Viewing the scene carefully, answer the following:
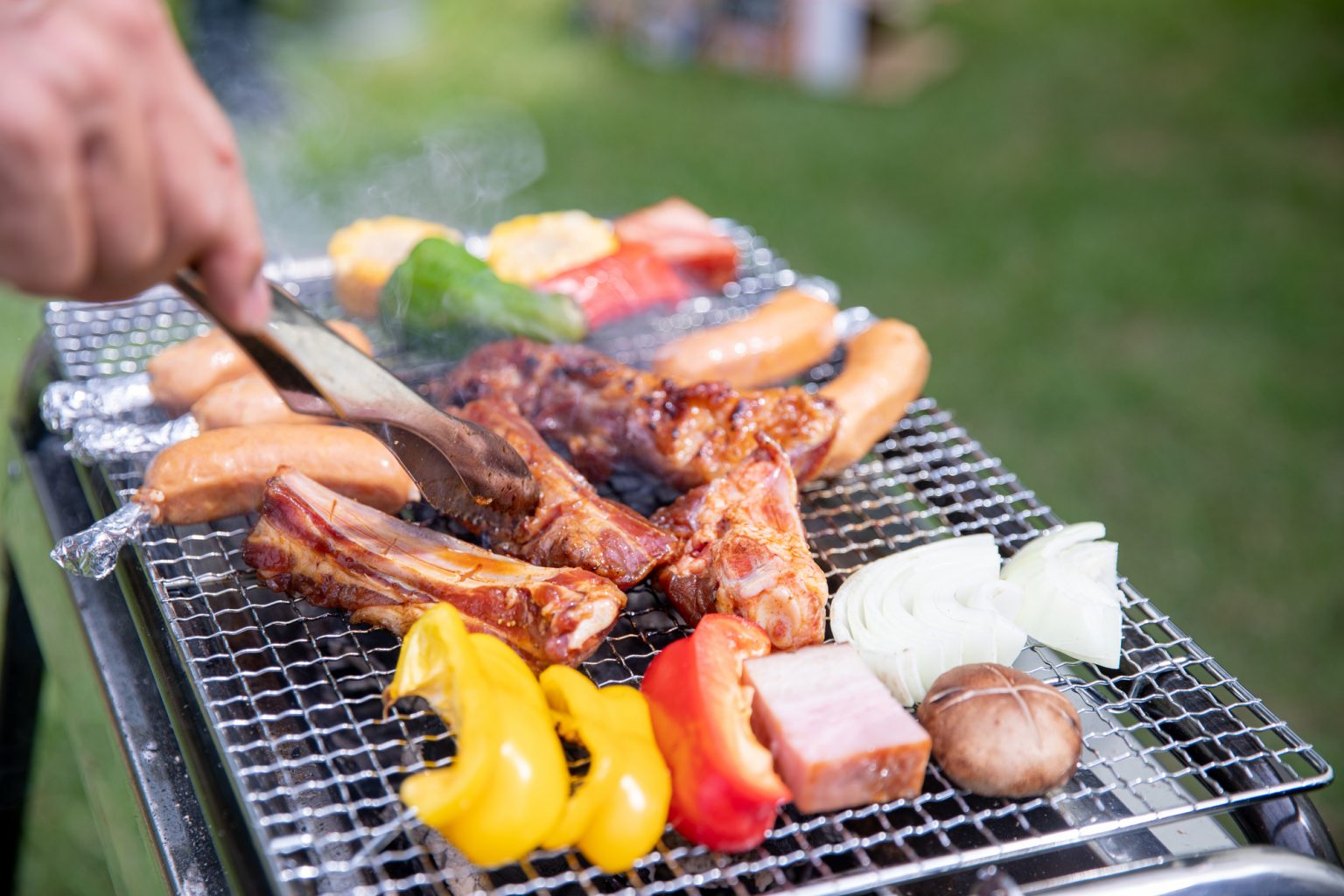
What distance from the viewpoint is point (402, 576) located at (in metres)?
2.62

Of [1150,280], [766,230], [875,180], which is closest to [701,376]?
[766,230]

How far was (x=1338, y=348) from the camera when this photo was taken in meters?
7.82

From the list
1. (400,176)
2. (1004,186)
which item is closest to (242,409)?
(400,176)

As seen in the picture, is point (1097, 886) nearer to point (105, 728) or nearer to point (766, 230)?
point (105, 728)

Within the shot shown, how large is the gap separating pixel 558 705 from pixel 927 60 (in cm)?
1044

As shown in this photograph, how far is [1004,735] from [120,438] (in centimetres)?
234

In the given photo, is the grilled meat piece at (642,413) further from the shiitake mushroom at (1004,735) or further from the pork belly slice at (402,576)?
the shiitake mushroom at (1004,735)

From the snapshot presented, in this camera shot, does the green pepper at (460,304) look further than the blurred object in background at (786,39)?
No

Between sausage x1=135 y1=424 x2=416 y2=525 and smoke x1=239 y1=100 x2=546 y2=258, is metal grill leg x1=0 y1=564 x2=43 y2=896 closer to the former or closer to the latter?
sausage x1=135 y1=424 x2=416 y2=525

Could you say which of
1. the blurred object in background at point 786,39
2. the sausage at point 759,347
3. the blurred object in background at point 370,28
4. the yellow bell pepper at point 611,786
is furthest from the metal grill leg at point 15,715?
the blurred object in background at point 786,39

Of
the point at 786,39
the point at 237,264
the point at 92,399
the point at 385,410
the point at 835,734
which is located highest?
the point at 237,264

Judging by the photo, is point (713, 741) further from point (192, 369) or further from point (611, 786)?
point (192, 369)

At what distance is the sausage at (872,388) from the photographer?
3.31 metres

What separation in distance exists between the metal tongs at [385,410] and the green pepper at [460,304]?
42.5 inches
